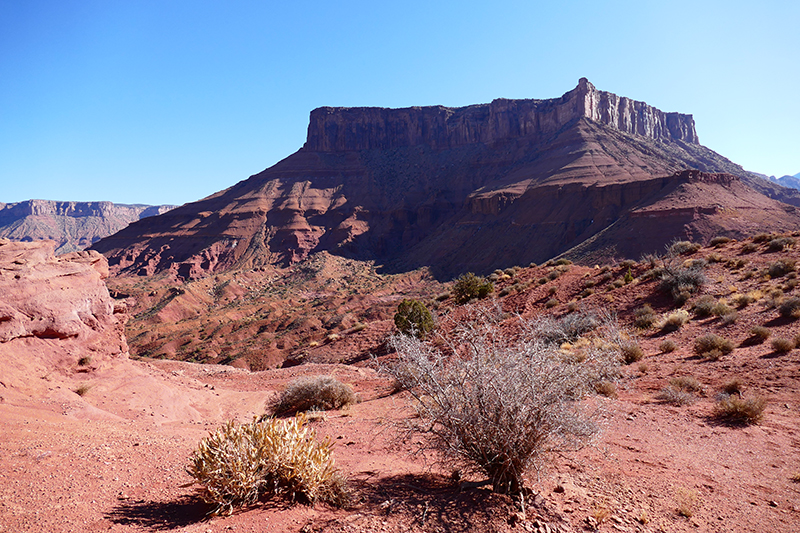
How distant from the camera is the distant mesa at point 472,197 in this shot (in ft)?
178

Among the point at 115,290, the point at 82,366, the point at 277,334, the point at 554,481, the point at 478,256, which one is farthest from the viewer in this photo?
the point at 478,256

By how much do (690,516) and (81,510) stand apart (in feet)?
19.2

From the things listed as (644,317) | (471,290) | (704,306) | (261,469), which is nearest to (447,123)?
(471,290)

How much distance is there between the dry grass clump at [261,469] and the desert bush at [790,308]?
1276cm

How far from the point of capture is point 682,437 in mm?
6457

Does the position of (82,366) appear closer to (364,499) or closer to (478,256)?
(364,499)

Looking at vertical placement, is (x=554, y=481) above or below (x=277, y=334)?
above

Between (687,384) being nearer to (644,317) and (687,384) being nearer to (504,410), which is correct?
(644,317)

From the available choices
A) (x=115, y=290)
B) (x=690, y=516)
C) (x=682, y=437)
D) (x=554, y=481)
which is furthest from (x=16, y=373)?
(x=115, y=290)

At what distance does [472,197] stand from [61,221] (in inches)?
7134

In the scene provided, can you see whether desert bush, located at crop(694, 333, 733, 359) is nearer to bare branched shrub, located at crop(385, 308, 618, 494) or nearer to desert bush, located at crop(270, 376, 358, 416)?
bare branched shrub, located at crop(385, 308, 618, 494)

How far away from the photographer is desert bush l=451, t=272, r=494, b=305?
76.7 feet

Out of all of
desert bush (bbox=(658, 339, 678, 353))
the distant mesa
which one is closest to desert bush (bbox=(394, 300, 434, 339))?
desert bush (bbox=(658, 339, 678, 353))

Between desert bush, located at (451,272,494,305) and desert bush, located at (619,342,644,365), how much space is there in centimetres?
1197
